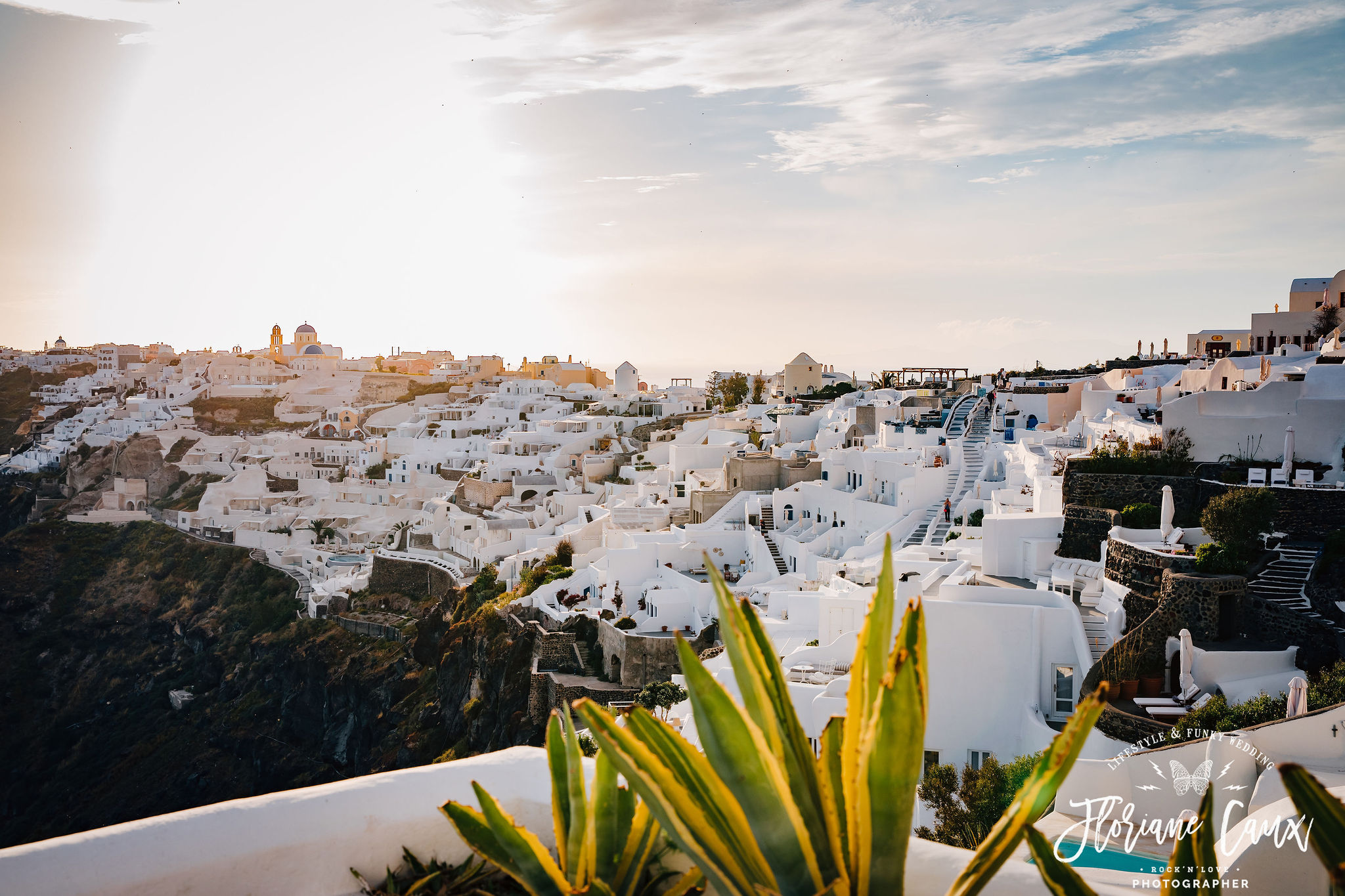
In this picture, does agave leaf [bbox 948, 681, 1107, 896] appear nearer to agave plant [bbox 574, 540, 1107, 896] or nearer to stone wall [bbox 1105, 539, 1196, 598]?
agave plant [bbox 574, 540, 1107, 896]

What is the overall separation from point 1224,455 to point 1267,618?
3881mm

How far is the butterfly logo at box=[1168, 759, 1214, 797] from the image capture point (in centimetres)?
625

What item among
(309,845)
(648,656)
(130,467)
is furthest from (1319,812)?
(130,467)

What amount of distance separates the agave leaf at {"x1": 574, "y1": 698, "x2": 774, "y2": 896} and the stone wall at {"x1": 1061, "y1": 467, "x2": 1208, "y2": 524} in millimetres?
11637

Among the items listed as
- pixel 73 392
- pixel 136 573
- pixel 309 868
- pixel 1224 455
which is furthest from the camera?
pixel 73 392

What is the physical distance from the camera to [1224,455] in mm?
12234

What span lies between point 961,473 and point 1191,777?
1225 cm

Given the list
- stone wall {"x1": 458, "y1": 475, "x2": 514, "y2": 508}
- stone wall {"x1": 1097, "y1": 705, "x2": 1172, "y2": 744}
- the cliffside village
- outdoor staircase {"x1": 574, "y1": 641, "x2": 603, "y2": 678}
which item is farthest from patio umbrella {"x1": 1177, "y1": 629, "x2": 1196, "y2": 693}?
stone wall {"x1": 458, "y1": 475, "x2": 514, "y2": 508}

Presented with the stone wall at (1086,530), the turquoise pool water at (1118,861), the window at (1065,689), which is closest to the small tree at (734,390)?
the stone wall at (1086,530)

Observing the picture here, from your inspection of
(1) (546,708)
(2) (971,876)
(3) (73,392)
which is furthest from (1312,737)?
(3) (73,392)

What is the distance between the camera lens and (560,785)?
2.33 meters

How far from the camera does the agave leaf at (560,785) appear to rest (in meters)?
2.26

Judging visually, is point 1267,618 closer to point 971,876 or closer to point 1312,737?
point 1312,737

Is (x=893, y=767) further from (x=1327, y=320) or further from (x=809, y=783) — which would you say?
(x=1327, y=320)
